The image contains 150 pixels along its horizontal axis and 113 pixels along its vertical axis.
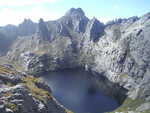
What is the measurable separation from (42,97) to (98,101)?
14167 cm

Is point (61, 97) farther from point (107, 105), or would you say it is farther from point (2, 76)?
point (2, 76)

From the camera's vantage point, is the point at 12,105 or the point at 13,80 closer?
the point at 12,105

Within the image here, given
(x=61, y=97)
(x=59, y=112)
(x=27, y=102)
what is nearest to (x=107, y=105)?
(x=61, y=97)

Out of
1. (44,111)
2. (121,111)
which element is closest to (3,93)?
(44,111)

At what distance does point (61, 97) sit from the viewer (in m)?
199

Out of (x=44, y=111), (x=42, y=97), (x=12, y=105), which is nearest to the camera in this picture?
(x=12, y=105)

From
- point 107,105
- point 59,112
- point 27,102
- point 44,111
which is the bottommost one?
point 107,105

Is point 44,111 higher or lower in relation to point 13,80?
lower

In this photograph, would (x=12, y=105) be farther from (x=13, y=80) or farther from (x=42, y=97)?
(x=13, y=80)

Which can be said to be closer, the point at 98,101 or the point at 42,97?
the point at 42,97

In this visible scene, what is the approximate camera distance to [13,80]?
223ft

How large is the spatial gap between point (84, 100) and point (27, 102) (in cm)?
15106

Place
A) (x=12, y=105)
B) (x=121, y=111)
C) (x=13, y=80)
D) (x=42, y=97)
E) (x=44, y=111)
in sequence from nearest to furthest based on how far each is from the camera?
(x=12, y=105), (x=44, y=111), (x=42, y=97), (x=13, y=80), (x=121, y=111)

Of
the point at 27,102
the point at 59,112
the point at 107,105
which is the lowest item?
the point at 107,105
